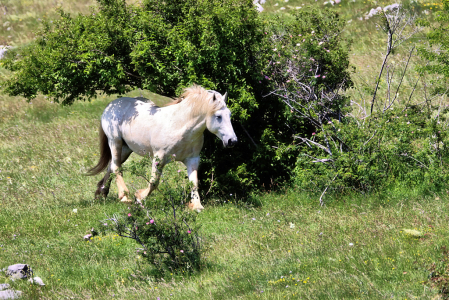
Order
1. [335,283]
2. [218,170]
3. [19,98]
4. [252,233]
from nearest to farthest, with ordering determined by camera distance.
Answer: [335,283] → [252,233] → [218,170] → [19,98]

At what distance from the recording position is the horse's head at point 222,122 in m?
8.66

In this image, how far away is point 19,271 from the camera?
22.2 ft

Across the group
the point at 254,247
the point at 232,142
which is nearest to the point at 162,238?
the point at 254,247

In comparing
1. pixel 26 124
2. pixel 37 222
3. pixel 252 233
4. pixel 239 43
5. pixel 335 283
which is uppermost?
pixel 239 43

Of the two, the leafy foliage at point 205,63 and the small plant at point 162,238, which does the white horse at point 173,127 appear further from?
the small plant at point 162,238

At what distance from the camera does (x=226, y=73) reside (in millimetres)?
10133

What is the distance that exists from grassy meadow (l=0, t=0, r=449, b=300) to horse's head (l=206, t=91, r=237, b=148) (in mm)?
1350

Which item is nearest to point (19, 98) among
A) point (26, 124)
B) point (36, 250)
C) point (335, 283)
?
point (26, 124)

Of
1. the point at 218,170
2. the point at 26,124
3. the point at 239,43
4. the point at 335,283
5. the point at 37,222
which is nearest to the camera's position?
the point at 335,283

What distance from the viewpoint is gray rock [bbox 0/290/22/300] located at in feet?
20.1

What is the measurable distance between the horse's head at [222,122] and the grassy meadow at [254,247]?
1350 millimetres

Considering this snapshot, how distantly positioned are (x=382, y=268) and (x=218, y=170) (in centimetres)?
522

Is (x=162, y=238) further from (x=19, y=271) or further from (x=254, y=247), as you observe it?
(x=19, y=271)

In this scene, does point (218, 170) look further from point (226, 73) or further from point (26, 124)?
point (26, 124)
